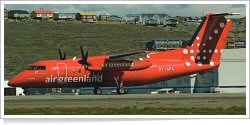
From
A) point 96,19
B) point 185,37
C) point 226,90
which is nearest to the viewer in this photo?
point 226,90

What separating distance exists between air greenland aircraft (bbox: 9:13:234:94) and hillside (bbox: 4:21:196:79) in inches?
1480

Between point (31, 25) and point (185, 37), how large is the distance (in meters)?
38.3

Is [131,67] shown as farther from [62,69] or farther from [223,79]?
[223,79]

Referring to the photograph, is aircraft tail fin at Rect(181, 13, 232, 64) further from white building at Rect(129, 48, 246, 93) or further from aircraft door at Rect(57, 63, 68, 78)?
aircraft door at Rect(57, 63, 68, 78)

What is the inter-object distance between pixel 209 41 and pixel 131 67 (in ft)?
27.0

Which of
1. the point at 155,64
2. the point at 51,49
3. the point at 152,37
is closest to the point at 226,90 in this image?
the point at 155,64

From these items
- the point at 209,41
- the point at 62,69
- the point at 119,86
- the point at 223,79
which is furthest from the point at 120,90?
the point at 223,79

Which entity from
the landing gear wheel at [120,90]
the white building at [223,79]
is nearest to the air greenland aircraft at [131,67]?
the landing gear wheel at [120,90]

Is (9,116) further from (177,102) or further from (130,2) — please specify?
(177,102)

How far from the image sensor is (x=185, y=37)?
118 m

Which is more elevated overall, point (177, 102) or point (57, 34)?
point (57, 34)

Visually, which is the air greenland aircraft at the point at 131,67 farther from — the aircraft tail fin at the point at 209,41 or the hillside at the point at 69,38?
the hillside at the point at 69,38

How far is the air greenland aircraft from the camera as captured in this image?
48562mm

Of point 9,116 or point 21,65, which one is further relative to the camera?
point 21,65
